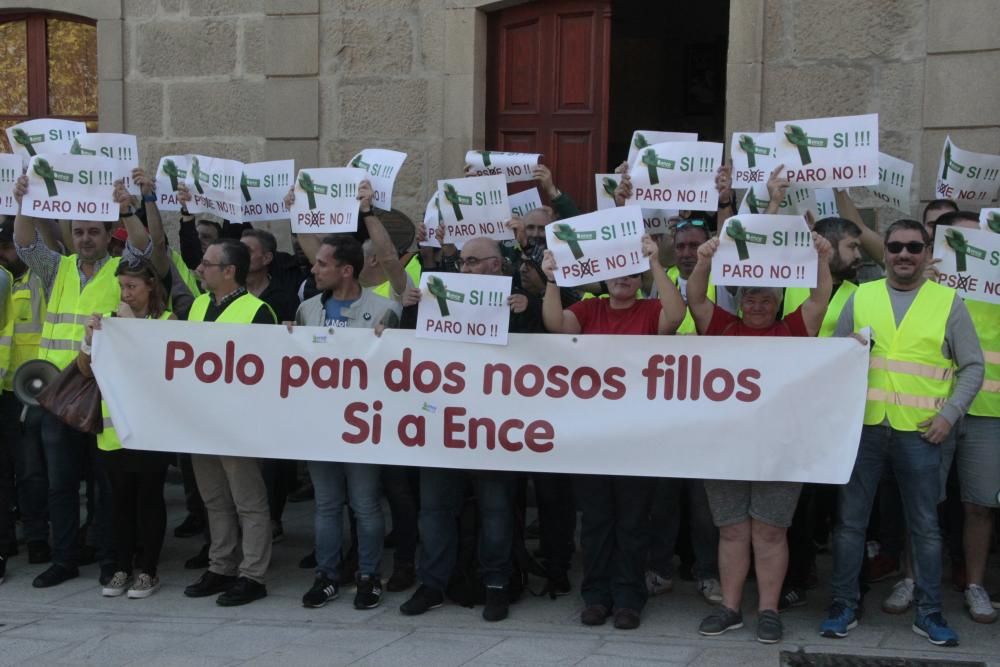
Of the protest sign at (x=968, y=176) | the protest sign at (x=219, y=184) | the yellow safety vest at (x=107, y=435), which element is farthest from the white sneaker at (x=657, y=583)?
the protest sign at (x=219, y=184)

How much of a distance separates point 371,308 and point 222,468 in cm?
116

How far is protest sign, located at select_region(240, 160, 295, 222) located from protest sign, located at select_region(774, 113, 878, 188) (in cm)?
293

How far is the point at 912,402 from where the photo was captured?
5793 mm

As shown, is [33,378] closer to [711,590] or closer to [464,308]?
[464,308]

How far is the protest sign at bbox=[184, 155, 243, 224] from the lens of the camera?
24.8 feet

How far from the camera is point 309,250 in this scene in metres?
7.29

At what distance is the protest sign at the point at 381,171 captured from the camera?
22.5 feet

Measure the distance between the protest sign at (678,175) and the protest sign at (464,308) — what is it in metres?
0.94

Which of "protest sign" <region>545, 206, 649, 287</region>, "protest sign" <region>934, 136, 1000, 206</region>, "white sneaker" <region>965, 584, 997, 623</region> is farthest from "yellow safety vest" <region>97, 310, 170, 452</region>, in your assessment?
"protest sign" <region>934, 136, 1000, 206</region>

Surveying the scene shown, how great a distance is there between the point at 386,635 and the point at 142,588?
1494 mm

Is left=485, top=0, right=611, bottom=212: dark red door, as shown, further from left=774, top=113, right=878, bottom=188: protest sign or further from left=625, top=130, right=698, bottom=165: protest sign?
left=774, top=113, right=878, bottom=188: protest sign

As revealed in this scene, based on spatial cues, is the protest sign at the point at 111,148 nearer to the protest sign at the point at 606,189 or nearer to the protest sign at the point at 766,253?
the protest sign at the point at 606,189

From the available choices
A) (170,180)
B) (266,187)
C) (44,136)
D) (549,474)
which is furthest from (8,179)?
(549,474)

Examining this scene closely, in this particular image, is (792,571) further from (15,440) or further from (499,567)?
(15,440)
